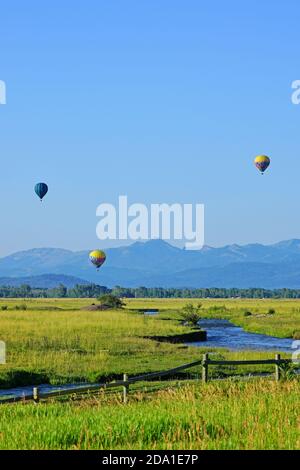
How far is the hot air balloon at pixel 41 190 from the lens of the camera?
99.1 metres

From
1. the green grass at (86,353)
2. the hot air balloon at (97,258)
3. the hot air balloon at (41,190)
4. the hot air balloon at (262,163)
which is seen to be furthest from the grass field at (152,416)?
the hot air balloon at (97,258)

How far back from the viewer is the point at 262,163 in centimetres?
9481

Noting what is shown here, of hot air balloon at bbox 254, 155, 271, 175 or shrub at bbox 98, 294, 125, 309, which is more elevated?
hot air balloon at bbox 254, 155, 271, 175

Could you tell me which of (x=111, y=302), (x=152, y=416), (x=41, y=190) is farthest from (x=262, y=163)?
(x=152, y=416)

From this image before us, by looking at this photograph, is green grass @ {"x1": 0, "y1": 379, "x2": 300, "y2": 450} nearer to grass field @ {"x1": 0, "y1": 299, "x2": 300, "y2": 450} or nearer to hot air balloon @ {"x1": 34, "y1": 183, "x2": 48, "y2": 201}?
grass field @ {"x1": 0, "y1": 299, "x2": 300, "y2": 450}

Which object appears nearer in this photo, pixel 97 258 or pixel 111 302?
pixel 97 258

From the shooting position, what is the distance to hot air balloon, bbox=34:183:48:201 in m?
99.1

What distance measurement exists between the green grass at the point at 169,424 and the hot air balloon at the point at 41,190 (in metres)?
78.0

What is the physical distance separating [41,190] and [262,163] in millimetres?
26983

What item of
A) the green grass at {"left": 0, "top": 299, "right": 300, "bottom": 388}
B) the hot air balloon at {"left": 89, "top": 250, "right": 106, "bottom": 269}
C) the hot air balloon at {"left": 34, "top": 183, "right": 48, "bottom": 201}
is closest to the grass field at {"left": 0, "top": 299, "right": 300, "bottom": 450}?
the green grass at {"left": 0, "top": 299, "right": 300, "bottom": 388}

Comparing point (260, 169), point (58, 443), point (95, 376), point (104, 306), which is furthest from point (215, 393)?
point (104, 306)

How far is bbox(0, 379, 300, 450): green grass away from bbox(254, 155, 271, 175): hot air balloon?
7375 cm

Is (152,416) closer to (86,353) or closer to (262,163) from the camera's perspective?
(86,353)

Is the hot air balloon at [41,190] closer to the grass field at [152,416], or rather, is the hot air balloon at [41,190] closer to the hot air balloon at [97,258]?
the hot air balloon at [97,258]
